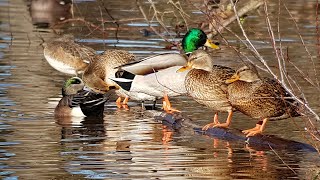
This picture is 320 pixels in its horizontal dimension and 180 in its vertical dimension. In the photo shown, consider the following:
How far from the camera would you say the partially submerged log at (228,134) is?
872cm

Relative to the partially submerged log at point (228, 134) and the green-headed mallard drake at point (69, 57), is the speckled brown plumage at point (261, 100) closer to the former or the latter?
the partially submerged log at point (228, 134)

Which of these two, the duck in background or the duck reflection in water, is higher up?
the duck reflection in water

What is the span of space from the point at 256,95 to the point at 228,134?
2.48ft

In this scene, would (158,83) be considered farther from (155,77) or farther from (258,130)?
(258,130)

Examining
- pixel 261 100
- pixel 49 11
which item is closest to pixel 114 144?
pixel 261 100

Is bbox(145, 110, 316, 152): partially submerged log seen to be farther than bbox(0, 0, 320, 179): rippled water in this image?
Yes

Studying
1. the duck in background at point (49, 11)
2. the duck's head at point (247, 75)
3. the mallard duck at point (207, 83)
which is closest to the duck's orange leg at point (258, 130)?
the mallard duck at point (207, 83)

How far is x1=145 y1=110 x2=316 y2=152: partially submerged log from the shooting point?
8.72 metres

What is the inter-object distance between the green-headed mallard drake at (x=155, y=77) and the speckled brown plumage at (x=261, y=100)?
1474mm

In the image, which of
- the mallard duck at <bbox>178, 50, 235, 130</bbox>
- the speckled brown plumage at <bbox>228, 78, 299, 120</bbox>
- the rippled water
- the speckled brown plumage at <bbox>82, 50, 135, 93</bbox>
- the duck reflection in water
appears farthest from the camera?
the speckled brown plumage at <bbox>82, 50, 135, 93</bbox>

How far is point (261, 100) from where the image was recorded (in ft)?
28.1

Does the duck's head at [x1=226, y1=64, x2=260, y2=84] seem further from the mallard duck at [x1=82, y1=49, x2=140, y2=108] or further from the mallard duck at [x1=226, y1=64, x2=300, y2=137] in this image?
the mallard duck at [x1=82, y1=49, x2=140, y2=108]

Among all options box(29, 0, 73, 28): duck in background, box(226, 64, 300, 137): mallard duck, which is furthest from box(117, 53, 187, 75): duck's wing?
box(29, 0, 73, 28): duck in background

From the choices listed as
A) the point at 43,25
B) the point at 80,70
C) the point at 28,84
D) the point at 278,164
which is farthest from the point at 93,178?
the point at 43,25
